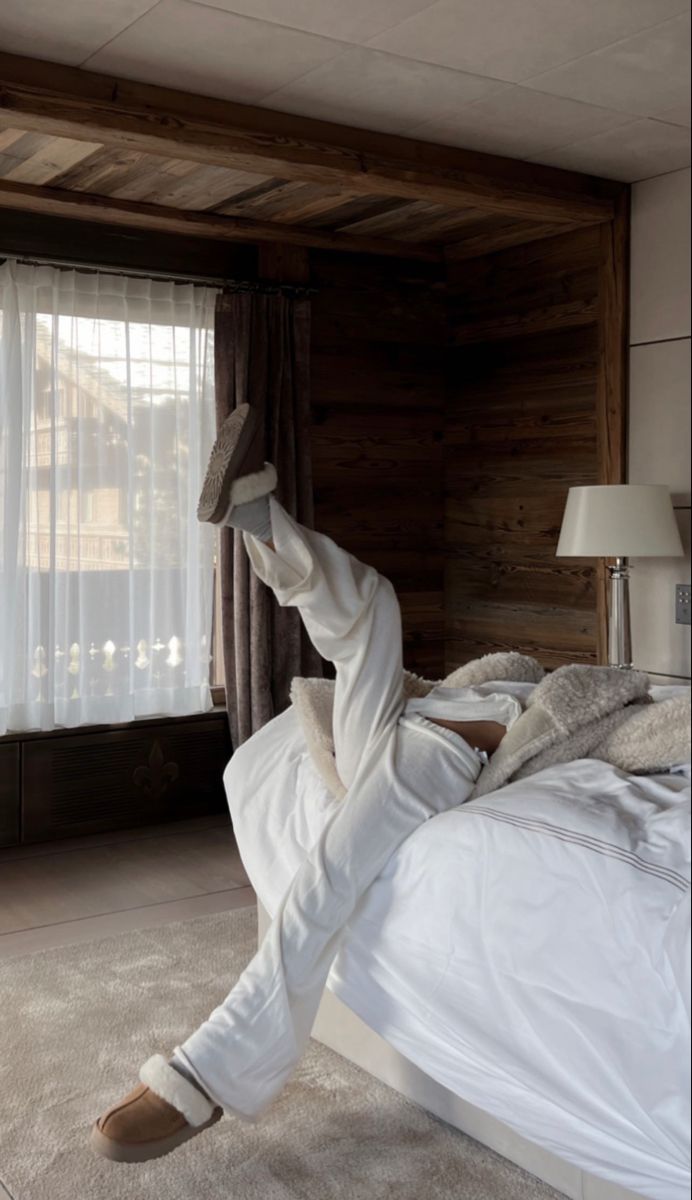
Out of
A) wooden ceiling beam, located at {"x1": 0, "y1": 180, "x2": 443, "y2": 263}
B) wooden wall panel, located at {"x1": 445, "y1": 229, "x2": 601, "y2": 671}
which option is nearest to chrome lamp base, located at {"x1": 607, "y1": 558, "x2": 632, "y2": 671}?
wooden wall panel, located at {"x1": 445, "y1": 229, "x2": 601, "y2": 671}

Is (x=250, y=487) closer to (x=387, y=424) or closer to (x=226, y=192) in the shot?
(x=226, y=192)

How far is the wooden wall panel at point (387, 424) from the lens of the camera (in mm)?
4836

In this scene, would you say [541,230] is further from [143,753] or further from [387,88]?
[143,753]

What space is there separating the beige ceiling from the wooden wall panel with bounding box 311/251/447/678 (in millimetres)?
1359

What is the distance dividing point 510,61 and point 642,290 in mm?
1130

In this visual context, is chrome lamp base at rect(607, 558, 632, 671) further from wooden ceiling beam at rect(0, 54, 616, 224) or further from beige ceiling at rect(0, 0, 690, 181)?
wooden ceiling beam at rect(0, 54, 616, 224)

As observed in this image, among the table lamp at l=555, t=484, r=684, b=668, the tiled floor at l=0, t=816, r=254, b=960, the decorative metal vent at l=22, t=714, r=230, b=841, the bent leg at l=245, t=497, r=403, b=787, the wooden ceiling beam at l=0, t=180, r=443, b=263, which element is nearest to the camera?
the bent leg at l=245, t=497, r=403, b=787

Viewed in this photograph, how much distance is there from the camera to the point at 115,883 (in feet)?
12.7

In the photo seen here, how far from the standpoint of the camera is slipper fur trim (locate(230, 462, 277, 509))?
231cm

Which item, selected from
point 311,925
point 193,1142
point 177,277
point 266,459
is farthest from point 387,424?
point 193,1142

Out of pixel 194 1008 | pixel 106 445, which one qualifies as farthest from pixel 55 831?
pixel 194 1008

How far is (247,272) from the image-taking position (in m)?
4.67

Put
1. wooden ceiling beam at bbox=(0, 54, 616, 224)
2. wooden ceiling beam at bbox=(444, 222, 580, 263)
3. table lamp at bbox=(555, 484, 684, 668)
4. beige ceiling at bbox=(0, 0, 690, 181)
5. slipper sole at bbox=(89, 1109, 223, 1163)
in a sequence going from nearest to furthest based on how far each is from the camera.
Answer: slipper sole at bbox=(89, 1109, 223, 1163) → beige ceiling at bbox=(0, 0, 690, 181) → table lamp at bbox=(555, 484, 684, 668) → wooden ceiling beam at bbox=(0, 54, 616, 224) → wooden ceiling beam at bbox=(444, 222, 580, 263)

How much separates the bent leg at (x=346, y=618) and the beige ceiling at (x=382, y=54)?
904mm
